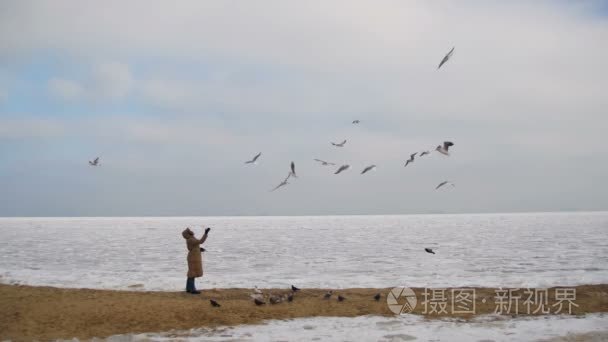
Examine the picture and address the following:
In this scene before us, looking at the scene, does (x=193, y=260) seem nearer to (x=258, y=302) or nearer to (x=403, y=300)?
(x=258, y=302)

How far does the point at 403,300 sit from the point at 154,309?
7639 millimetres

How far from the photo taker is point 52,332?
13.4 m

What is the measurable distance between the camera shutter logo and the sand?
0.73 ft

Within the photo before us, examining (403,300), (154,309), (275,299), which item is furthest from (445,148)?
(154,309)

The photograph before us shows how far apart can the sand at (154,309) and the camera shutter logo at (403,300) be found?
0.22m

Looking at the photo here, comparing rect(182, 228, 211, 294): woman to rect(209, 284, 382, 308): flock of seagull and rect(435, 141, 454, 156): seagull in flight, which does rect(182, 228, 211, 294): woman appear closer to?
rect(209, 284, 382, 308): flock of seagull

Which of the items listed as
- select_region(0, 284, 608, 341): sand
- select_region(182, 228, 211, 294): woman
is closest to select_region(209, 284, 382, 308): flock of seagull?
select_region(0, 284, 608, 341): sand

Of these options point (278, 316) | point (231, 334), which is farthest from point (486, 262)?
point (231, 334)

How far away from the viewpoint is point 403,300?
1753 cm

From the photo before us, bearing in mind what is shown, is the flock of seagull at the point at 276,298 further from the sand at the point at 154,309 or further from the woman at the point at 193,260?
the woman at the point at 193,260

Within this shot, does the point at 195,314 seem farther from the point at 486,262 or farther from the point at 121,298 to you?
the point at 486,262

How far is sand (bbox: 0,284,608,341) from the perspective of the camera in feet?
45.3

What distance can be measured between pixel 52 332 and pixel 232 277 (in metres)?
12.9

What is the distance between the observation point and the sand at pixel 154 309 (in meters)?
13.8
